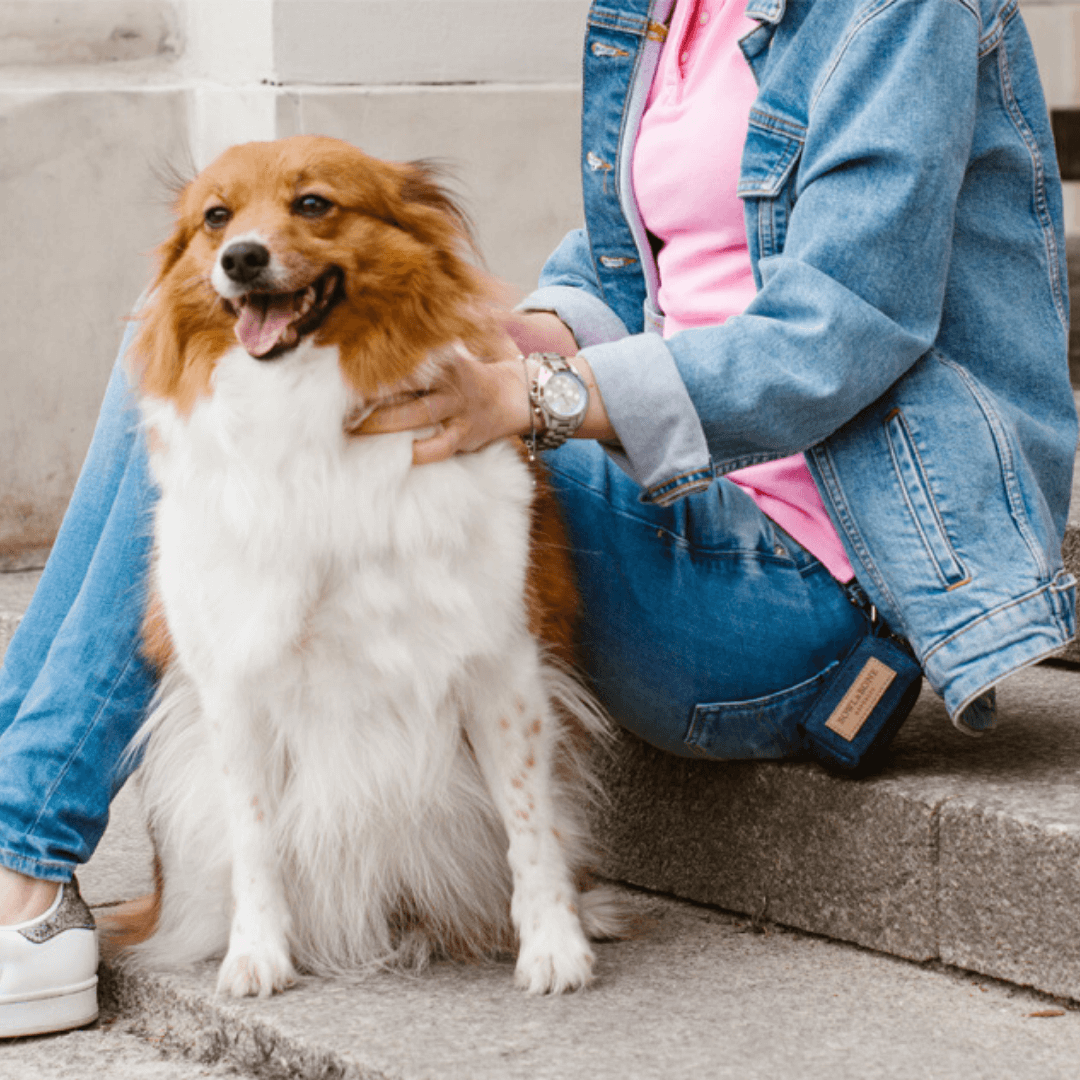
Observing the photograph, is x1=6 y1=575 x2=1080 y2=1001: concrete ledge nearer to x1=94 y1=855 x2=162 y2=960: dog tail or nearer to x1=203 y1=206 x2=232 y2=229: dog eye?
x1=94 y1=855 x2=162 y2=960: dog tail

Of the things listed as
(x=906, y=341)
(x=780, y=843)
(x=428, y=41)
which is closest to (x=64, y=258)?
(x=428, y=41)

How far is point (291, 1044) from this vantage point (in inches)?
73.8

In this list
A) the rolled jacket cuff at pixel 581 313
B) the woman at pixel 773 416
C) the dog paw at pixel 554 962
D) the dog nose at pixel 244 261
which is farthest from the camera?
the rolled jacket cuff at pixel 581 313

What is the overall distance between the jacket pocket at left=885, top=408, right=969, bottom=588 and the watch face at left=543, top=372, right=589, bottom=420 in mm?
378

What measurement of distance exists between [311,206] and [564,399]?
13.9 inches

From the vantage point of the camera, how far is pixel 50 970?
79.8 inches

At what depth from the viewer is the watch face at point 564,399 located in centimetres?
184

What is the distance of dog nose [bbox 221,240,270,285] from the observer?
67.7 inches

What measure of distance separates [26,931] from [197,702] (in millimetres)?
343

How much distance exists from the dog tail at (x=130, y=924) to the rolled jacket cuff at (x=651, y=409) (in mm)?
905

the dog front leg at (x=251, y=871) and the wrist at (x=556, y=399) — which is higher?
the wrist at (x=556, y=399)

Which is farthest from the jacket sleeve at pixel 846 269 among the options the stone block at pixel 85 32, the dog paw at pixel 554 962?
the stone block at pixel 85 32

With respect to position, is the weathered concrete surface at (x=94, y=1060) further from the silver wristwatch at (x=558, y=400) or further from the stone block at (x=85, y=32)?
the stone block at (x=85, y=32)

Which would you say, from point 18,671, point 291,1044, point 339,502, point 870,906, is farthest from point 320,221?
point 870,906
